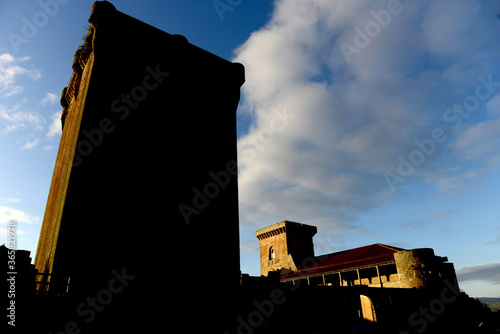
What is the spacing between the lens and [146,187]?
26.1ft

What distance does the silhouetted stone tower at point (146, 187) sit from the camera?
6762 millimetres

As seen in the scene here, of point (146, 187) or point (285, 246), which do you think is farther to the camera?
point (285, 246)

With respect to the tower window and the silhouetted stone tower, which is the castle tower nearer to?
the tower window

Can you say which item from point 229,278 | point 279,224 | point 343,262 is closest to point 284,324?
point 229,278

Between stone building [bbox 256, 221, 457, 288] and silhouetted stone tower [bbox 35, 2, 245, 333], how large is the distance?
39.2ft

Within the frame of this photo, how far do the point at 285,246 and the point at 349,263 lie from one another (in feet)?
38.7

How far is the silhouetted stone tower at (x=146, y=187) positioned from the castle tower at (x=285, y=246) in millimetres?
24110

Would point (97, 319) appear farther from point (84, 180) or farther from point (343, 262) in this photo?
point (343, 262)

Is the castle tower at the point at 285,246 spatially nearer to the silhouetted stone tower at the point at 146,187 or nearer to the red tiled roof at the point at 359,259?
the red tiled roof at the point at 359,259

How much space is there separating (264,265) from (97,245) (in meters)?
30.3

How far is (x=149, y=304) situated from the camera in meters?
7.05

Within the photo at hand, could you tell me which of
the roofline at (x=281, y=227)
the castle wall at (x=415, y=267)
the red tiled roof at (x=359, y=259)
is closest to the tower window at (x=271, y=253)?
the roofline at (x=281, y=227)

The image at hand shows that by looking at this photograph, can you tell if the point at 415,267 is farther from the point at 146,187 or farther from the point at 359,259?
the point at 146,187

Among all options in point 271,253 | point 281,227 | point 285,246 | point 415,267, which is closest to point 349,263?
point 415,267
